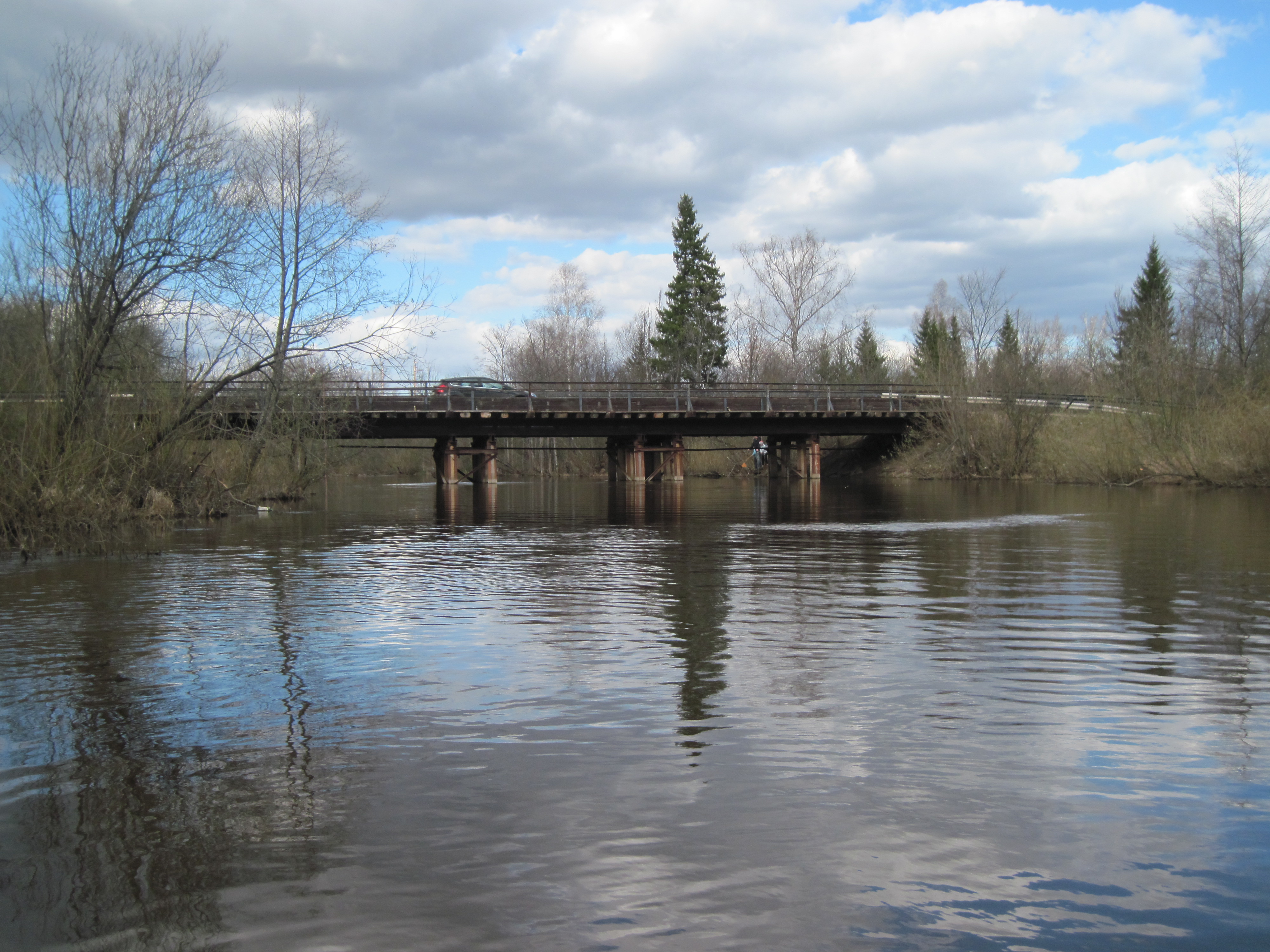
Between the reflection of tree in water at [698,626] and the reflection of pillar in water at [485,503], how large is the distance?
10131 mm

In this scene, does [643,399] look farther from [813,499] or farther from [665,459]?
[813,499]

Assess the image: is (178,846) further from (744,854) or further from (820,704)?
(820,704)

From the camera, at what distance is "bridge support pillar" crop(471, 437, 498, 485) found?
49.8m

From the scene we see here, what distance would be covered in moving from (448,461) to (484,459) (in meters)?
2.24

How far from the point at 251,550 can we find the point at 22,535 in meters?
3.31

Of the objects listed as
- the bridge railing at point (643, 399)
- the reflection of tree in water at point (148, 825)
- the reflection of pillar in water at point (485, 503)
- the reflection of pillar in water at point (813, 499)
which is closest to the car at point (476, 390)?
the bridge railing at point (643, 399)

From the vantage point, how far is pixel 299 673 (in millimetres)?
7465

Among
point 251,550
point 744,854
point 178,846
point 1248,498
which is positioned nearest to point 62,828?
point 178,846

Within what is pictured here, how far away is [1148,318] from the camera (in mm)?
57562

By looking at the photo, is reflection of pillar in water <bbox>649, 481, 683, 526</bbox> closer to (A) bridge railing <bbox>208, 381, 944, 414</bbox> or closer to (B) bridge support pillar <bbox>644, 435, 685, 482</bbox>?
(B) bridge support pillar <bbox>644, 435, 685, 482</bbox>

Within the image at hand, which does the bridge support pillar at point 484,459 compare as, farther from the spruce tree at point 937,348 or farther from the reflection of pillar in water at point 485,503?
the spruce tree at point 937,348

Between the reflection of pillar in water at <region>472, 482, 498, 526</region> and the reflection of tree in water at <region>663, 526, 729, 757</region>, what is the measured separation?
1013cm

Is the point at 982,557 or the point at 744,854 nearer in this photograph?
the point at 744,854

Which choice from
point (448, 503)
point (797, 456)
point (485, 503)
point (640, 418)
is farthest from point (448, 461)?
point (797, 456)
